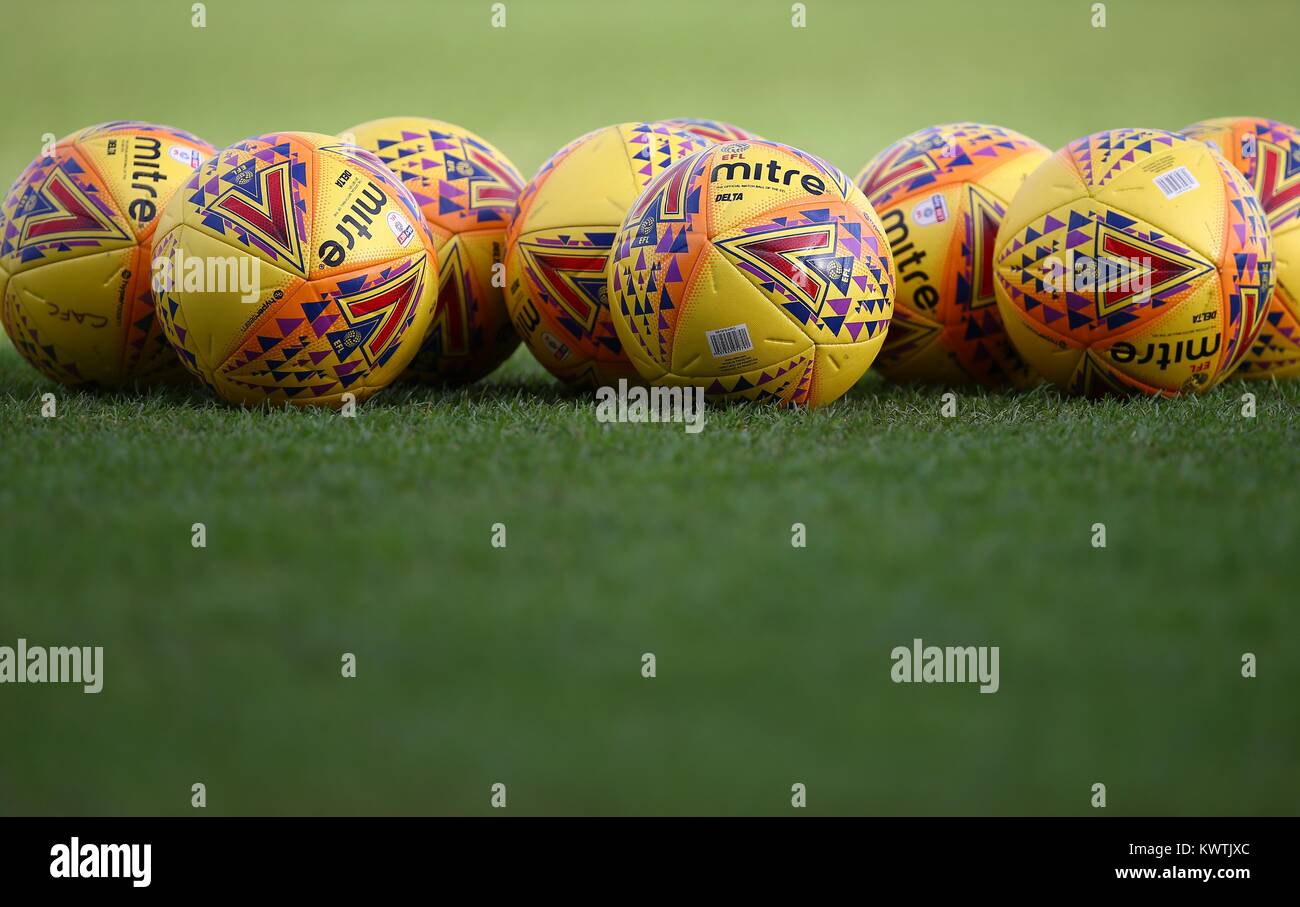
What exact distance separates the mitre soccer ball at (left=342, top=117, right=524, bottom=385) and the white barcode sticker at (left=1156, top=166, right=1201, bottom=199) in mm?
3449

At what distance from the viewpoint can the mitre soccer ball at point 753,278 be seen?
5863mm

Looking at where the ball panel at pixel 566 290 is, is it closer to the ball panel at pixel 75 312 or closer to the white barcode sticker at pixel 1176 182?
the ball panel at pixel 75 312

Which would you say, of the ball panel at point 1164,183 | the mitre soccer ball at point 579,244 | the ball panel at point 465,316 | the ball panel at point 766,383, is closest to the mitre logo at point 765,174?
the mitre soccer ball at point 579,244

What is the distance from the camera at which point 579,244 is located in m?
6.57

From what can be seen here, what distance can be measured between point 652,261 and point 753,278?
1.63ft

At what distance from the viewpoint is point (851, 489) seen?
4.54 metres

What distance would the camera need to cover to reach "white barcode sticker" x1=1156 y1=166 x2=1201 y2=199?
6.25m

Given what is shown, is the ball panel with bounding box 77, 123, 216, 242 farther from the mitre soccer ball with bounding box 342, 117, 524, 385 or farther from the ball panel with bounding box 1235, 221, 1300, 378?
the ball panel with bounding box 1235, 221, 1300, 378

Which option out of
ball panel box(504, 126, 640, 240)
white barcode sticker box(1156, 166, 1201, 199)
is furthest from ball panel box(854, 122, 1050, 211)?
ball panel box(504, 126, 640, 240)

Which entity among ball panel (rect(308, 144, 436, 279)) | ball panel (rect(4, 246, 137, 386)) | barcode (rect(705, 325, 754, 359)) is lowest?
barcode (rect(705, 325, 754, 359))
